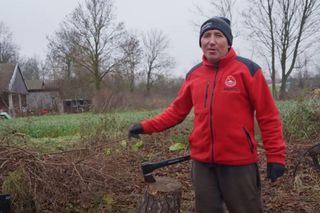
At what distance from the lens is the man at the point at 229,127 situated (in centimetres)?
256

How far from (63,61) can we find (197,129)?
34174 mm

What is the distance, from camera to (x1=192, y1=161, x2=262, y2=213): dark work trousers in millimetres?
2586

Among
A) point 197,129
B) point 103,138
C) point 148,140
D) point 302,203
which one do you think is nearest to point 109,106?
point 148,140

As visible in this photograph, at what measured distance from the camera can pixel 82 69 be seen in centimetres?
3444

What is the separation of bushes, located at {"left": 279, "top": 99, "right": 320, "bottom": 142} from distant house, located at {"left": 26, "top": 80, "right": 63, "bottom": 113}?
1101cm

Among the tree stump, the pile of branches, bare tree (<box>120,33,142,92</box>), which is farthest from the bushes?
bare tree (<box>120,33,142,92</box>)

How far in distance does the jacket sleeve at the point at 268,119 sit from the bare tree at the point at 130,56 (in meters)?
32.5

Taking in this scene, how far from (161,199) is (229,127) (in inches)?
43.4

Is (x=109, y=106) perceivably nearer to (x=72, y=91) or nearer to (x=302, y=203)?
(x=302, y=203)

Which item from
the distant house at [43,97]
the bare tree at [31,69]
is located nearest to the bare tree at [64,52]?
the distant house at [43,97]

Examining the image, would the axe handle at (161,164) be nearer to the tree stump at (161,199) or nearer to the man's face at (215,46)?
the tree stump at (161,199)

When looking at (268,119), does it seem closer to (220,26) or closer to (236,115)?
(236,115)

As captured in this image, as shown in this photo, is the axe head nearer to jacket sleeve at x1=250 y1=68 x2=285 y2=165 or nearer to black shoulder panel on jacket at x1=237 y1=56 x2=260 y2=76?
jacket sleeve at x1=250 y1=68 x2=285 y2=165

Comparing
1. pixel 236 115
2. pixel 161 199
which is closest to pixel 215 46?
pixel 236 115
